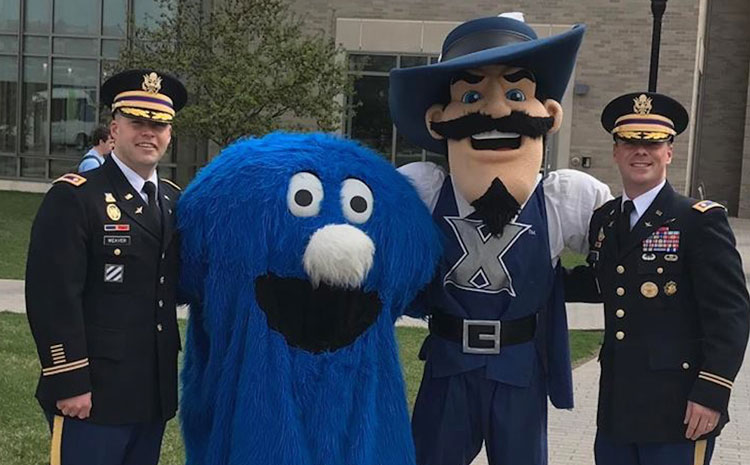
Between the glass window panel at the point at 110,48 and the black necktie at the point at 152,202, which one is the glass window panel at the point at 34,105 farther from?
the black necktie at the point at 152,202

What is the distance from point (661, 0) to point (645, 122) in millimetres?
6948

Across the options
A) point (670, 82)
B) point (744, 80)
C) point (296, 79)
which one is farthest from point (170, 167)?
point (744, 80)

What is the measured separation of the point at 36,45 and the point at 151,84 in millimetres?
22882

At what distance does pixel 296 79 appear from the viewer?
1462 centimetres

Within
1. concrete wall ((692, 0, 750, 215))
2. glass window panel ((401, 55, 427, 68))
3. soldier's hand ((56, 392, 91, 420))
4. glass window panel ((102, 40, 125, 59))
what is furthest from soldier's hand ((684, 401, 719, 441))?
concrete wall ((692, 0, 750, 215))

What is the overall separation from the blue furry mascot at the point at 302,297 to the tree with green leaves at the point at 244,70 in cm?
1094

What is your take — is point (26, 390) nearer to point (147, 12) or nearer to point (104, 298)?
point (104, 298)

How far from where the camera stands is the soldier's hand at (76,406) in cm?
289

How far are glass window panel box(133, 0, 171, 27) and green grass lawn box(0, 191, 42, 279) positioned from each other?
5.11m

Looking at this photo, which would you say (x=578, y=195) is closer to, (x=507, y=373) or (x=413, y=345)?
(x=507, y=373)

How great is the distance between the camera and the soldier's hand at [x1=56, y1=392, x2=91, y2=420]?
289cm

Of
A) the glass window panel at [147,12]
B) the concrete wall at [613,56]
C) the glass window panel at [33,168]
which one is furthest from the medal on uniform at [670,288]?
the glass window panel at [33,168]

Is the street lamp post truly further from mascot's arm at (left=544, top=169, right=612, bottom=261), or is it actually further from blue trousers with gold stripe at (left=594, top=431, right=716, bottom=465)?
blue trousers with gold stripe at (left=594, top=431, right=716, bottom=465)

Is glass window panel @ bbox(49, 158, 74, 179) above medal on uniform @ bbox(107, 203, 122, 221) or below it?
below
